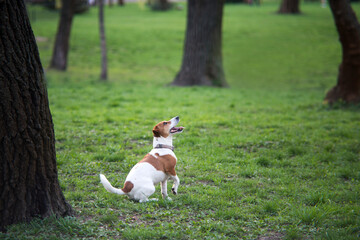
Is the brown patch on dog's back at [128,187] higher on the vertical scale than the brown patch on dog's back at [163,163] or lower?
lower

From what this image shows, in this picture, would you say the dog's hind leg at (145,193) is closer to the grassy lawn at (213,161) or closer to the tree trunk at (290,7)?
the grassy lawn at (213,161)

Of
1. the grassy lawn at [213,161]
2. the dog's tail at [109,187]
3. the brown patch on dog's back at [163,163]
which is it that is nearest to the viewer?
the grassy lawn at [213,161]

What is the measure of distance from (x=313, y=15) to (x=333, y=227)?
38586 millimetres

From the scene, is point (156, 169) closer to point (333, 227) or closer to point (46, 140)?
point (46, 140)

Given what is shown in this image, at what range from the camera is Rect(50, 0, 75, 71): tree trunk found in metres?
19.9

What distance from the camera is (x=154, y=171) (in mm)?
4875

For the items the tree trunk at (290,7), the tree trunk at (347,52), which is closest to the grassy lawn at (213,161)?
the tree trunk at (347,52)

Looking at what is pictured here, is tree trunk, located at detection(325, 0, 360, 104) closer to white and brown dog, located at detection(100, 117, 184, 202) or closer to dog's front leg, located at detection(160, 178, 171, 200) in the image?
white and brown dog, located at detection(100, 117, 184, 202)

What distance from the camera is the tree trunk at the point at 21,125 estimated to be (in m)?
3.92

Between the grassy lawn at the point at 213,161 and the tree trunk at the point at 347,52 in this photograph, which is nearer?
the grassy lawn at the point at 213,161

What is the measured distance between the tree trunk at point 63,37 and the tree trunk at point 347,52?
14.3 m

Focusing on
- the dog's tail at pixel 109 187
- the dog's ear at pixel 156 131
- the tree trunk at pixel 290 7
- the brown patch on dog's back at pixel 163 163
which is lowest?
the dog's tail at pixel 109 187

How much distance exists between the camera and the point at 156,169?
489cm

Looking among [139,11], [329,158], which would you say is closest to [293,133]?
[329,158]
